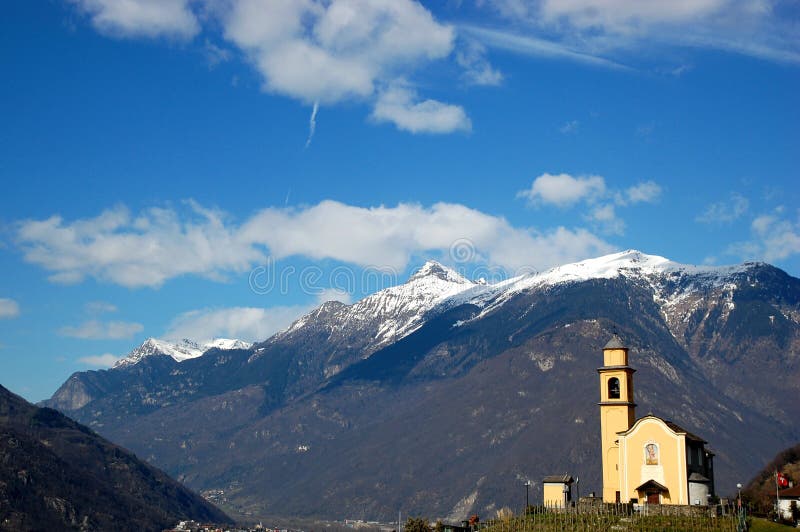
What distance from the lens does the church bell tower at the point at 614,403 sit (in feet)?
370

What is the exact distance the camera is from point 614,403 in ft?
379

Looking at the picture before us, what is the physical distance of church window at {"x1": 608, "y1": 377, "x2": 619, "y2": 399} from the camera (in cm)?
11646

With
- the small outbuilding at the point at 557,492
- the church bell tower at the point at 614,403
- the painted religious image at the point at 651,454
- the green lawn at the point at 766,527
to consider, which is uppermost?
the church bell tower at the point at 614,403

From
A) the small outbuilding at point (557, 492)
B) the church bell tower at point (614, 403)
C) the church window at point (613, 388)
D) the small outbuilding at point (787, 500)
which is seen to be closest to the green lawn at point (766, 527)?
the small outbuilding at point (787, 500)

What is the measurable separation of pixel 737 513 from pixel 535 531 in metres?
20.1

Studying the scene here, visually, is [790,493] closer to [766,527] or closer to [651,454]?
[651,454]

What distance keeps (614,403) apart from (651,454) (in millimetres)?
10009

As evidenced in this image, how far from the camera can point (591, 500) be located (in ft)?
348

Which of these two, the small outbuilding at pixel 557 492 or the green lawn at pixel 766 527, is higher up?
the small outbuilding at pixel 557 492

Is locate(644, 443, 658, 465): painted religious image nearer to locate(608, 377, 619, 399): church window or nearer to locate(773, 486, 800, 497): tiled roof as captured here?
locate(608, 377, 619, 399): church window

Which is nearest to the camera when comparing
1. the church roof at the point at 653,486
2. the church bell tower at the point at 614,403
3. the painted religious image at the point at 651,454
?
the church roof at the point at 653,486

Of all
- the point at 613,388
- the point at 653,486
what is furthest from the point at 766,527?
the point at 613,388

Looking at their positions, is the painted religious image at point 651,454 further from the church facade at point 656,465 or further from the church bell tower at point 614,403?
the church bell tower at point 614,403

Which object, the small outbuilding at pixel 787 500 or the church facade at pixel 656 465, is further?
the small outbuilding at pixel 787 500
